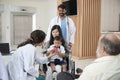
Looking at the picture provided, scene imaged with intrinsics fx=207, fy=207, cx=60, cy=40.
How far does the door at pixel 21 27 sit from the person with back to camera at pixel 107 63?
17.4 ft

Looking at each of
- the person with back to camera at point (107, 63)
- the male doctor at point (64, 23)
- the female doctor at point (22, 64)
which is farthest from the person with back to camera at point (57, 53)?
the person with back to camera at point (107, 63)

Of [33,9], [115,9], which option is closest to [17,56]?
[33,9]

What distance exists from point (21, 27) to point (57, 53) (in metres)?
3.72

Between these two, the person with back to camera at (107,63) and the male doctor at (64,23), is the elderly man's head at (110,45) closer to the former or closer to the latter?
the person with back to camera at (107,63)

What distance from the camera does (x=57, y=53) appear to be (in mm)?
3340

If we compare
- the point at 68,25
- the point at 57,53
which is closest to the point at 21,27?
the point at 68,25

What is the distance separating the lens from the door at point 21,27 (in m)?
6.67

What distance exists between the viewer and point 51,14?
6875 mm

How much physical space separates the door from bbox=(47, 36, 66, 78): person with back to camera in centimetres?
342

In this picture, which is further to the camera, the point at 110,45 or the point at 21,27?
the point at 21,27

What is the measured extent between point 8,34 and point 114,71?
538 cm

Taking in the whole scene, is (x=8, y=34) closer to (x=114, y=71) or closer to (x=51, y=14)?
(x=51, y=14)

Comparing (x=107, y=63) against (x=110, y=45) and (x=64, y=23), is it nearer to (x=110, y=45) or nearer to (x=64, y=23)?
(x=110, y=45)

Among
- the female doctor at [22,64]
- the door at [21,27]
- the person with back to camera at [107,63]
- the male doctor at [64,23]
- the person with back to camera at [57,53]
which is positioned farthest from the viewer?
the door at [21,27]
